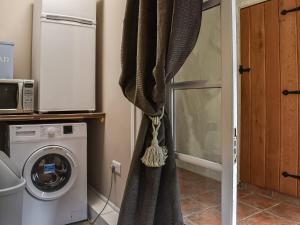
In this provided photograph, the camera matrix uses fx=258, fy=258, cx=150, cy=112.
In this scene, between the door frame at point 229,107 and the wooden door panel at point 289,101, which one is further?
the wooden door panel at point 289,101

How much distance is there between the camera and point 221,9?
1302mm

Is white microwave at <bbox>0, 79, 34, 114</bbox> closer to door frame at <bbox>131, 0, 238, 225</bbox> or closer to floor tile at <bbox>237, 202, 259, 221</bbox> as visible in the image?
door frame at <bbox>131, 0, 238, 225</bbox>

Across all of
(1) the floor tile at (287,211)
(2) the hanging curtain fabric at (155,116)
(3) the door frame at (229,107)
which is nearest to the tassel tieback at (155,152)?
(2) the hanging curtain fabric at (155,116)

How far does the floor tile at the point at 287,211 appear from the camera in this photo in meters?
2.30

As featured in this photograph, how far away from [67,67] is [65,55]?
0.10 metres

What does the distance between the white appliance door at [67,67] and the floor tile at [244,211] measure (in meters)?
1.64

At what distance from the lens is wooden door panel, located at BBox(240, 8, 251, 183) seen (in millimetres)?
2965

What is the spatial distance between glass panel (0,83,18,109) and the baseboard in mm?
1014

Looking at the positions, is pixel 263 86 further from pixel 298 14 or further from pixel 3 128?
pixel 3 128

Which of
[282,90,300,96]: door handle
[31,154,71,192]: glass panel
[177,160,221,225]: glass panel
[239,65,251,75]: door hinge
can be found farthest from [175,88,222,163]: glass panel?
[239,65,251,75]: door hinge

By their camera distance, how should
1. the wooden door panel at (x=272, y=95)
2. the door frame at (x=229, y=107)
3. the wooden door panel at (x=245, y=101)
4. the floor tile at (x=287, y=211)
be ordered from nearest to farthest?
the door frame at (x=229, y=107), the floor tile at (x=287, y=211), the wooden door panel at (x=272, y=95), the wooden door panel at (x=245, y=101)

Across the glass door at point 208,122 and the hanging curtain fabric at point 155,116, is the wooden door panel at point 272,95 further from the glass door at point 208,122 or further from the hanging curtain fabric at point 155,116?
the hanging curtain fabric at point 155,116

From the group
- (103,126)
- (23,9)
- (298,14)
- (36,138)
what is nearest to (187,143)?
(103,126)

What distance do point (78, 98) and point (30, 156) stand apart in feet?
1.95
